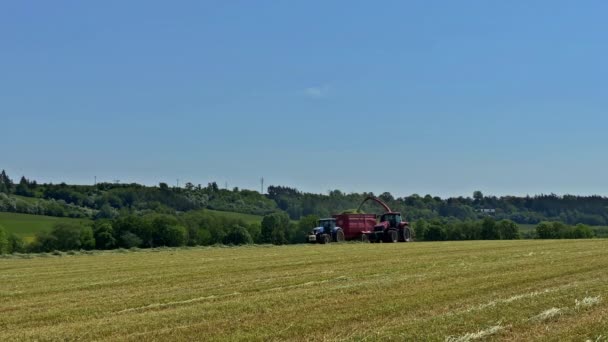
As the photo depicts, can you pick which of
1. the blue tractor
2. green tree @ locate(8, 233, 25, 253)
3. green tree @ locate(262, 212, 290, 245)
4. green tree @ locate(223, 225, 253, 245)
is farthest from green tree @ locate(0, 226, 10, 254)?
the blue tractor

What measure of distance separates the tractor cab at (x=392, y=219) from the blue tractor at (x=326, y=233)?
3.59 m

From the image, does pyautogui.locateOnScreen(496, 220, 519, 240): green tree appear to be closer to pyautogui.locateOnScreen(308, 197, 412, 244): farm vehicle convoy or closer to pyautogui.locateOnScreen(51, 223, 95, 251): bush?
pyautogui.locateOnScreen(308, 197, 412, 244): farm vehicle convoy

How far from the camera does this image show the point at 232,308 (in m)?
11.2

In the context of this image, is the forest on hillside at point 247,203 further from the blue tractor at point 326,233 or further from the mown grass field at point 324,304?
the mown grass field at point 324,304

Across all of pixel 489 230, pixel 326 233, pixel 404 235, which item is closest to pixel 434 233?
pixel 489 230

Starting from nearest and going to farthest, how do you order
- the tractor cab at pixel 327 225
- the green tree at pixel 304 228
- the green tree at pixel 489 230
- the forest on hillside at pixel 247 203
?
the tractor cab at pixel 327 225 → the green tree at pixel 304 228 → the green tree at pixel 489 230 → the forest on hillside at pixel 247 203

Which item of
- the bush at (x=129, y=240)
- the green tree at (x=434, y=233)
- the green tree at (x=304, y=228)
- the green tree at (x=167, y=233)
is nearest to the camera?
the bush at (x=129, y=240)

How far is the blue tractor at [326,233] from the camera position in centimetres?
4388

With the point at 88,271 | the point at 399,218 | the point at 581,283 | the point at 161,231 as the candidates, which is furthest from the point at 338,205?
the point at 581,283

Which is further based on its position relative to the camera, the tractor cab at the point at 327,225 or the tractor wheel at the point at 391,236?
the tractor wheel at the point at 391,236

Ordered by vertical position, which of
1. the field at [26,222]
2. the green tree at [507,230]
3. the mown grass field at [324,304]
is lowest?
the mown grass field at [324,304]

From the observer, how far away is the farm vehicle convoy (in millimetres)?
44750

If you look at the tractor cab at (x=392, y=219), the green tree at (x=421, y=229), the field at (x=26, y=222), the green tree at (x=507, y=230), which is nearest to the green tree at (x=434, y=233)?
the green tree at (x=421, y=229)

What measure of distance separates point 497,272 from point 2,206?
95.6m
